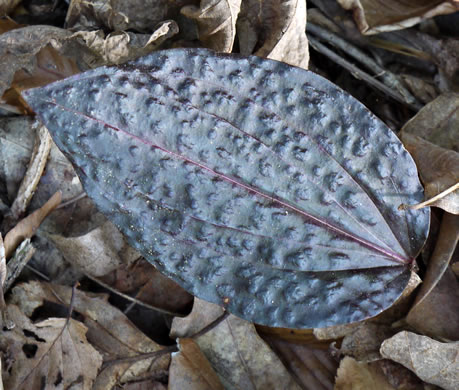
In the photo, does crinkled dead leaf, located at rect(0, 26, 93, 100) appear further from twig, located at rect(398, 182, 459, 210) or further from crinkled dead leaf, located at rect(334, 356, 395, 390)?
A: crinkled dead leaf, located at rect(334, 356, 395, 390)

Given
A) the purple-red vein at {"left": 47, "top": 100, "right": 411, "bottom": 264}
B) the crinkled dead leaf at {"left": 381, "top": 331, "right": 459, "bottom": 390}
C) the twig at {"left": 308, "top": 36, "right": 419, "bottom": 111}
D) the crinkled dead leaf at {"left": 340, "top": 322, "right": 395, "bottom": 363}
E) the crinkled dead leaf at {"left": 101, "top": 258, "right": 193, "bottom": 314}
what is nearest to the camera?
the purple-red vein at {"left": 47, "top": 100, "right": 411, "bottom": 264}

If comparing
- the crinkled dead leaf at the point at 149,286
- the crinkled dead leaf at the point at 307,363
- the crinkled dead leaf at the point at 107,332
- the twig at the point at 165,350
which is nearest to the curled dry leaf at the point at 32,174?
the crinkled dead leaf at the point at 107,332

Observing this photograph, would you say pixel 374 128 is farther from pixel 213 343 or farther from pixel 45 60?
pixel 45 60

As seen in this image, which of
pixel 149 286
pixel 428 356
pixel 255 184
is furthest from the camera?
pixel 149 286

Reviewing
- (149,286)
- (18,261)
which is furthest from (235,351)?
(18,261)

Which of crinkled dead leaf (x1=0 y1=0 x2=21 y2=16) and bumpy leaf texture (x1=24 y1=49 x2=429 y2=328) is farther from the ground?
crinkled dead leaf (x1=0 y1=0 x2=21 y2=16)

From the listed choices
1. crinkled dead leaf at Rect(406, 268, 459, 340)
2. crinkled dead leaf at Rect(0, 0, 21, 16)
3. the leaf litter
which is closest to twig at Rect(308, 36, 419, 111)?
the leaf litter

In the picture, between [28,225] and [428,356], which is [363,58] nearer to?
[428,356]
